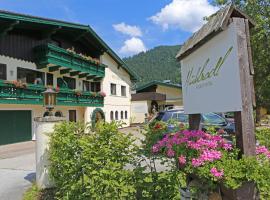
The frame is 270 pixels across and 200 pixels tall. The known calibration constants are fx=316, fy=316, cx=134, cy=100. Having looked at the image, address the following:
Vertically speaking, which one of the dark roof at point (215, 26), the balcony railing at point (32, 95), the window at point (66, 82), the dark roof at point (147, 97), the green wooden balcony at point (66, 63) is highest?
the green wooden balcony at point (66, 63)

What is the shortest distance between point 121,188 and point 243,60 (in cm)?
240

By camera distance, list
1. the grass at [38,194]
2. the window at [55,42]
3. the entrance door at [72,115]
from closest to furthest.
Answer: the grass at [38,194] < the window at [55,42] < the entrance door at [72,115]

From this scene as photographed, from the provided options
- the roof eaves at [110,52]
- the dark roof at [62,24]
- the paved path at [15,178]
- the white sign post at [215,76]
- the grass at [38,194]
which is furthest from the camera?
the roof eaves at [110,52]

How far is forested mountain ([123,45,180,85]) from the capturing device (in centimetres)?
12294

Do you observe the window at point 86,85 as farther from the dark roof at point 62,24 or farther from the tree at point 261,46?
the tree at point 261,46

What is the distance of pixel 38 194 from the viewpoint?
670 centimetres

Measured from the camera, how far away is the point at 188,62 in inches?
196

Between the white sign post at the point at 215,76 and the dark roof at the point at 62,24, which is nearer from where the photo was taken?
the white sign post at the point at 215,76

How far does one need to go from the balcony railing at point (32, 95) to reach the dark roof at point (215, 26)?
15.7 meters

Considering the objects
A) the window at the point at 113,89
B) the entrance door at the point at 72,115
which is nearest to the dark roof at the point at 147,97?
the window at the point at 113,89

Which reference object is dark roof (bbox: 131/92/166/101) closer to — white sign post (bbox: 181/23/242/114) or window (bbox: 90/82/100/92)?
window (bbox: 90/82/100/92)

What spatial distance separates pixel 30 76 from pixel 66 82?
4599 mm

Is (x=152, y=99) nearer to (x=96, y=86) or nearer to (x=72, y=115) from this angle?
(x=96, y=86)

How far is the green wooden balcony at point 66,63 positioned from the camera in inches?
854
